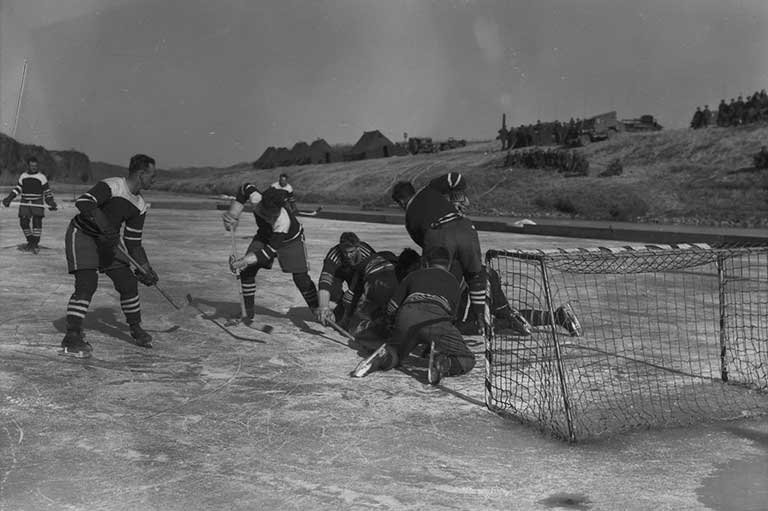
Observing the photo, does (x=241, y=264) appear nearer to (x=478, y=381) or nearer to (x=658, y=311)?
(x=478, y=381)

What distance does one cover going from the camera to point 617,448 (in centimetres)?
488

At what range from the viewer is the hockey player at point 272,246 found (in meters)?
8.60

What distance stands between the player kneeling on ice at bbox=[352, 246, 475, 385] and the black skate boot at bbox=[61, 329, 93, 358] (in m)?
2.51

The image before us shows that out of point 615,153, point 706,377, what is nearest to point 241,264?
point 706,377

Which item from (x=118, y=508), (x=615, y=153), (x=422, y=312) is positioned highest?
(x=615, y=153)

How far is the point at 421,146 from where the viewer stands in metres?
78.9

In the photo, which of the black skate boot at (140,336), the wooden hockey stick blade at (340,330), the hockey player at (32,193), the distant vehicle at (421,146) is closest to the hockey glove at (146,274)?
the black skate boot at (140,336)

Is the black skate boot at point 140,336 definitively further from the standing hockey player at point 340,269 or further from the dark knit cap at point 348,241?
the dark knit cap at point 348,241

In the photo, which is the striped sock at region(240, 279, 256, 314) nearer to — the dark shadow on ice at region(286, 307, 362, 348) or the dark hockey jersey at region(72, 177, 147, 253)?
the dark shadow on ice at region(286, 307, 362, 348)

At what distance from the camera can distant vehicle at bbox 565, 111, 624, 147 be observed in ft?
164

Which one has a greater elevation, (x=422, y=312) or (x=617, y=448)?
(x=422, y=312)

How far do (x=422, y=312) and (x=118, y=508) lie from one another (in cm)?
331

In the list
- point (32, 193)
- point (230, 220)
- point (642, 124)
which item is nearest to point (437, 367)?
point (230, 220)

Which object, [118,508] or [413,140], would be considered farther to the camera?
[413,140]
